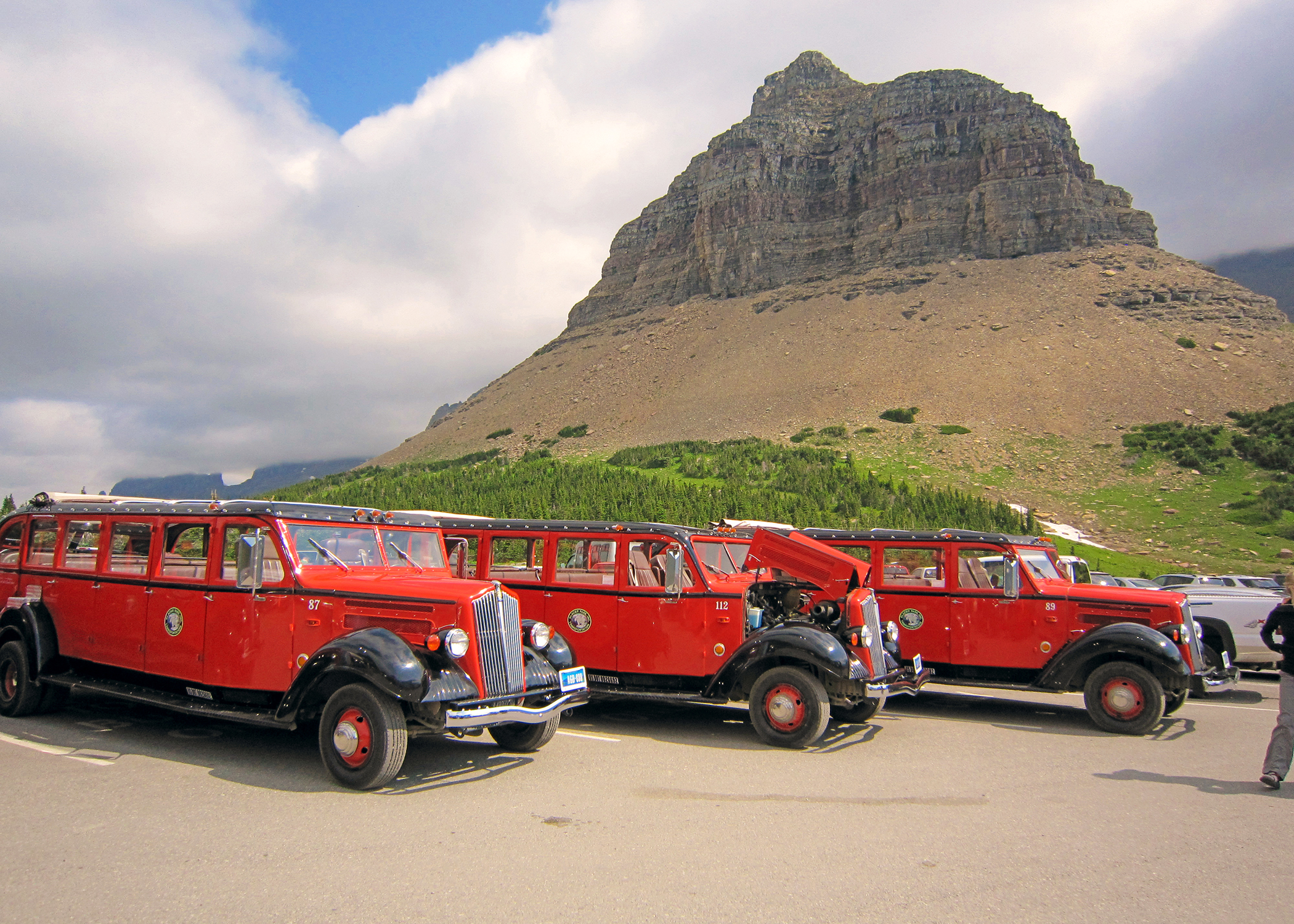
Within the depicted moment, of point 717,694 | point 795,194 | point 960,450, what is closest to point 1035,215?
point 795,194

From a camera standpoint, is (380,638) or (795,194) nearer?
(380,638)

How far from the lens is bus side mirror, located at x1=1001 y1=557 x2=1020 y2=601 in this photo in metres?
10.9

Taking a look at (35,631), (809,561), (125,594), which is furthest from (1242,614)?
(35,631)

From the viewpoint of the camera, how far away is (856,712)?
9.99m

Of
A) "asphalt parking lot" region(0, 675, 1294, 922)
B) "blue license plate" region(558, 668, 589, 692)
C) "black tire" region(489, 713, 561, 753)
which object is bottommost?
"asphalt parking lot" region(0, 675, 1294, 922)

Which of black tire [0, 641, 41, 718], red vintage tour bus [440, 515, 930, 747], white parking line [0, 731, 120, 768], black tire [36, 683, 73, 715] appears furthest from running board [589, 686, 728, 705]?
black tire [0, 641, 41, 718]

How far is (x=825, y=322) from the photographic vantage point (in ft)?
278

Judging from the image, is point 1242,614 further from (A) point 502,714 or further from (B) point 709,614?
(A) point 502,714

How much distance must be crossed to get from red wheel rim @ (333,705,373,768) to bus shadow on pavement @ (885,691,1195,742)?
7298 millimetres

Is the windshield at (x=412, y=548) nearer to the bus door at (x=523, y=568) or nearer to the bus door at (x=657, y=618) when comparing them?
the bus door at (x=523, y=568)

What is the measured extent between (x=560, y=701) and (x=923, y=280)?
87271 mm

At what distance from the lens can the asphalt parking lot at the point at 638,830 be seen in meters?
4.63

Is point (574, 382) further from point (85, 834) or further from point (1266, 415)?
point (85, 834)

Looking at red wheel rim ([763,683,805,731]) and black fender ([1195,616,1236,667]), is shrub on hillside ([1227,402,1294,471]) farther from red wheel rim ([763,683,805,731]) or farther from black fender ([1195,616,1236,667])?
red wheel rim ([763,683,805,731])
